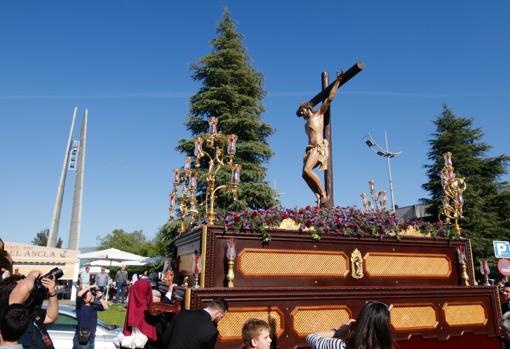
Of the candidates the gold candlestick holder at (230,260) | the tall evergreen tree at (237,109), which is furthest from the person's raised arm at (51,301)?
the tall evergreen tree at (237,109)

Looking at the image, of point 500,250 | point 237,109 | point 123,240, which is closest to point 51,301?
point 500,250

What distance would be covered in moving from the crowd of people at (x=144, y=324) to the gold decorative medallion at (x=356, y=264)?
11.0 ft

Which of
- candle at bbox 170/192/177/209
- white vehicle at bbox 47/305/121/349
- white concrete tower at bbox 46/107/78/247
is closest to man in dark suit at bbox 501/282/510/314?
candle at bbox 170/192/177/209

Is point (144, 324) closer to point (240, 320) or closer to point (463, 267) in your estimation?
point (240, 320)

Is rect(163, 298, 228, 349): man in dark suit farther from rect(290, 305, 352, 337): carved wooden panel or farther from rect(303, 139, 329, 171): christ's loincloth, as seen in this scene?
rect(303, 139, 329, 171): christ's loincloth

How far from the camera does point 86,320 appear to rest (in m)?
6.27

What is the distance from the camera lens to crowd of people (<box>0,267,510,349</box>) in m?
2.63

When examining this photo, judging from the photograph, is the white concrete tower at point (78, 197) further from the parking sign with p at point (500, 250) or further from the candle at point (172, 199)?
the parking sign with p at point (500, 250)

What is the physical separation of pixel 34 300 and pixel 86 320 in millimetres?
3122

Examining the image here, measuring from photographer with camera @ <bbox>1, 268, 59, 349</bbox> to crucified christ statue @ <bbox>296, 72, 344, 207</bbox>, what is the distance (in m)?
6.94

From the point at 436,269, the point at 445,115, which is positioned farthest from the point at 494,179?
the point at 436,269

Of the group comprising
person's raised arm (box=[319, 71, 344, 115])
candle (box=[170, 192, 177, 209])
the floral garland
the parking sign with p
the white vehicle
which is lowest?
the white vehicle

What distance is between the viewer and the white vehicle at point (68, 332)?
7090mm

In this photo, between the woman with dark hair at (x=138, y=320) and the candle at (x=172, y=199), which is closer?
the woman with dark hair at (x=138, y=320)
